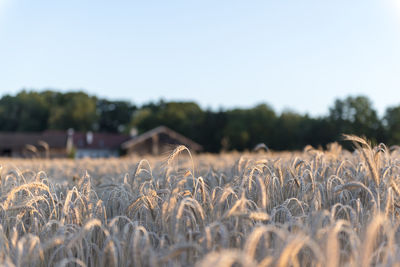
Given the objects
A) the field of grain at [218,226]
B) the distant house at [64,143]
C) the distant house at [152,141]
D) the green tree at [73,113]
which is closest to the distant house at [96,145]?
the distant house at [64,143]

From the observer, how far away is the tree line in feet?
146

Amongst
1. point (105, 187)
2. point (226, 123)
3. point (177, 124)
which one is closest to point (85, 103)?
point (177, 124)

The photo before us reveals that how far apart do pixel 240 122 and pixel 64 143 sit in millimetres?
24005

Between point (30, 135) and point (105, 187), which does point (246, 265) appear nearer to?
point (105, 187)

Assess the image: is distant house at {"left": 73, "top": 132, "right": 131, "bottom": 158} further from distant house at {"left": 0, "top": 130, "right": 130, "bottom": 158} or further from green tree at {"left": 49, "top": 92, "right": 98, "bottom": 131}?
green tree at {"left": 49, "top": 92, "right": 98, "bottom": 131}

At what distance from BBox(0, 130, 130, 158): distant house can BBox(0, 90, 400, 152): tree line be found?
252 centimetres

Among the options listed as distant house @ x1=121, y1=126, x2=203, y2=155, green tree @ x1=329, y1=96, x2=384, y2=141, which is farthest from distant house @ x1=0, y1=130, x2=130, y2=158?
green tree @ x1=329, y1=96, x2=384, y2=141

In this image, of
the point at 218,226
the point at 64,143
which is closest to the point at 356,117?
the point at 64,143

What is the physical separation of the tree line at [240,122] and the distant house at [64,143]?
252cm

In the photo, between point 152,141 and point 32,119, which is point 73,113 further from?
point 152,141

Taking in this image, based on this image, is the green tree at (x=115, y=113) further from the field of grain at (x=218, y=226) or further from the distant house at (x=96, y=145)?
the field of grain at (x=218, y=226)

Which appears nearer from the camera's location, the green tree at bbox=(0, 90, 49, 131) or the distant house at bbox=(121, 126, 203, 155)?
the green tree at bbox=(0, 90, 49, 131)

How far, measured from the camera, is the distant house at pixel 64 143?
46.2m

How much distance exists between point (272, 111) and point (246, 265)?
5773 centimetres
